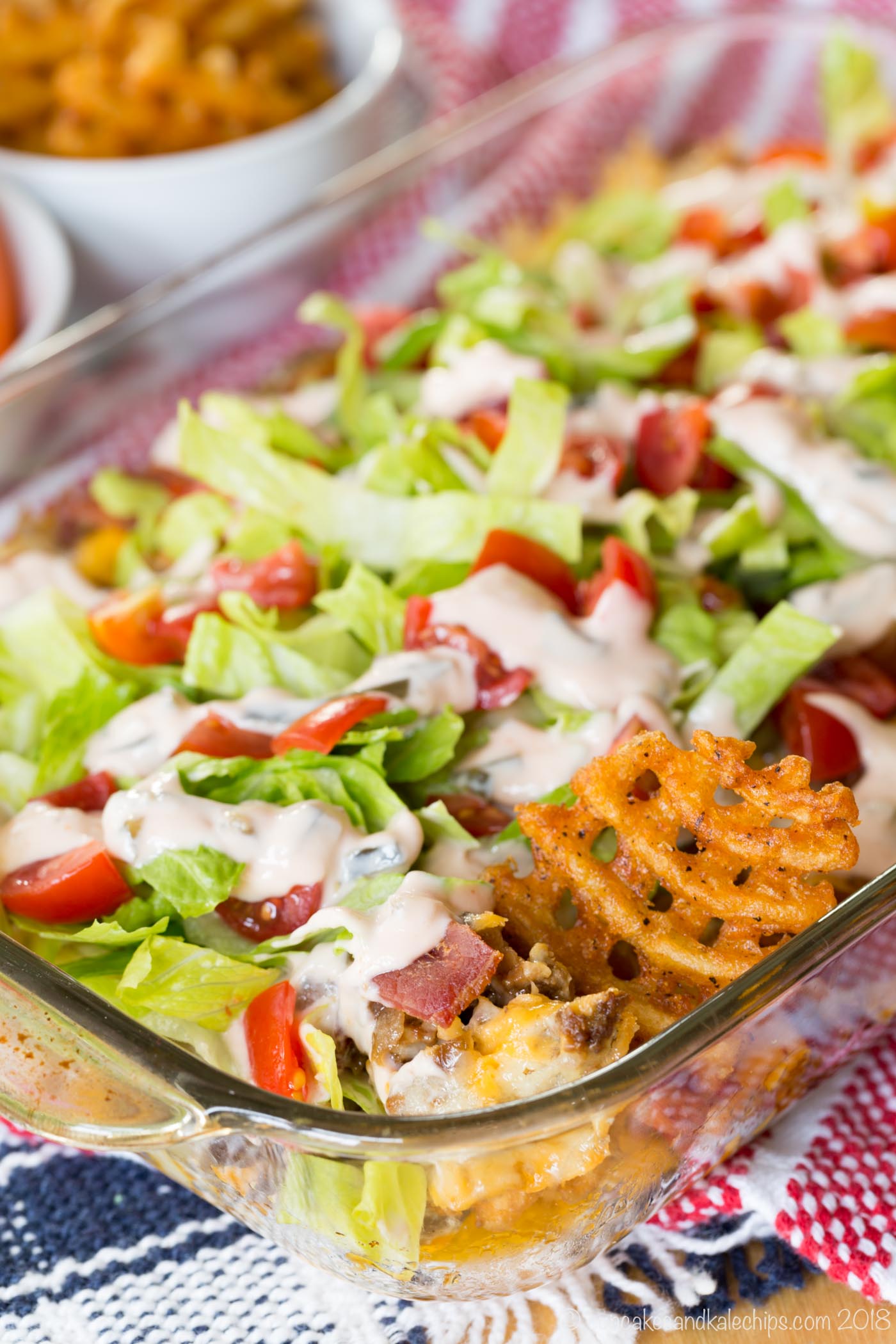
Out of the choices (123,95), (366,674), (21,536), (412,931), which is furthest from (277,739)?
(123,95)

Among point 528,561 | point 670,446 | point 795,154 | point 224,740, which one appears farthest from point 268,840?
point 795,154

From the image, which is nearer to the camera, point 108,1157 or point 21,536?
point 108,1157

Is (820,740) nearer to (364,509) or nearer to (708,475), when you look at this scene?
(708,475)

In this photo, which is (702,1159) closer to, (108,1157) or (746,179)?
(108,1157)

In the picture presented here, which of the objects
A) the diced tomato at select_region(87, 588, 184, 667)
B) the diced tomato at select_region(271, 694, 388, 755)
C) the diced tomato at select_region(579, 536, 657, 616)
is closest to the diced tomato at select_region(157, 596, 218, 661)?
the diced tomato at select_region(87, 588, 184, 667)

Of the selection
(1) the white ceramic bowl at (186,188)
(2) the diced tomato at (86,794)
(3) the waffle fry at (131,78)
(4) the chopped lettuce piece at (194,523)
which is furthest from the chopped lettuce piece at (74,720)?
(3) the waffle fry at (131,78)

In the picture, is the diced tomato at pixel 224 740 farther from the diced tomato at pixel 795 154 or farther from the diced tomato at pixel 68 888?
the diced tomato at pixel 795 154

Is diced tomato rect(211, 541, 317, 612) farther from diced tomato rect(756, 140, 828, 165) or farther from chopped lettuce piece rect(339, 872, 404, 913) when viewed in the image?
diced tomato rect(756, 140, 828, 165)
